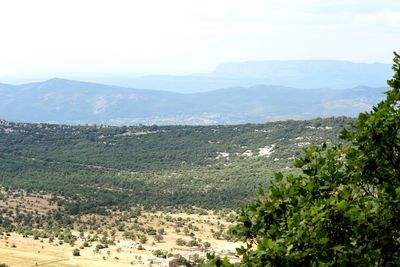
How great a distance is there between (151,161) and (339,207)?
9664cm

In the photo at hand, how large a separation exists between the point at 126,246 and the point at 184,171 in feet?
146

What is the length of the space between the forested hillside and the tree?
2512 inches

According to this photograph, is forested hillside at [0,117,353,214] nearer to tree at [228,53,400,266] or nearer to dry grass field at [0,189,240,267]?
dry grass field at [0,189,240,267]

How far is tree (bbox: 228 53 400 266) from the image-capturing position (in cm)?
603

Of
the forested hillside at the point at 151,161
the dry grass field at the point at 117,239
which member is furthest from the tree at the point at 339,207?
the forested hillside at the point at 151,161

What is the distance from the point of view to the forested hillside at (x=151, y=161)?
77.1m

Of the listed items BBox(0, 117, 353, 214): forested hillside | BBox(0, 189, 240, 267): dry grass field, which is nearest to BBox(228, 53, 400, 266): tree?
BBox(0, 189, 240, 267): dry grass field

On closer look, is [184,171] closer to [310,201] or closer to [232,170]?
[232,170]

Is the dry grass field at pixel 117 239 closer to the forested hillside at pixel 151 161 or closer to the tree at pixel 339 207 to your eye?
the forested hillside at pixel 151 161

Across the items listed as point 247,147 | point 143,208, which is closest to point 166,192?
point 143,208

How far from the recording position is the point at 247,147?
106562mm

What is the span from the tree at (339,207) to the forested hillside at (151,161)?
63815mm

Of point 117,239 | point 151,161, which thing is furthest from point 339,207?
point 151,161

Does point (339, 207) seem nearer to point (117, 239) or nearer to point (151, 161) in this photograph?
point (117, 239)
